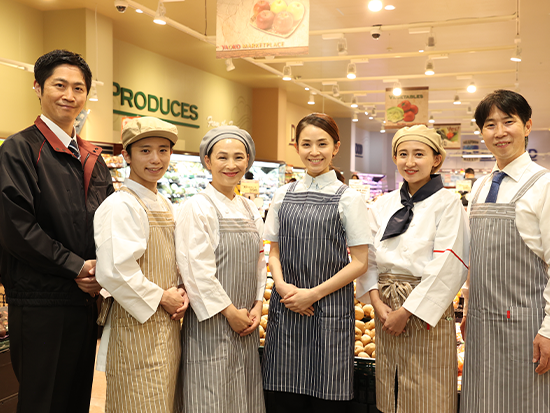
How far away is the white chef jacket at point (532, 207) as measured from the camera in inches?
75.9

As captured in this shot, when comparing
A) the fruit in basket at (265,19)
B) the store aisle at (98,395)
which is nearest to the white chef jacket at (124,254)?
the store aisle at (98,395)

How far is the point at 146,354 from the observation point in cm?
200

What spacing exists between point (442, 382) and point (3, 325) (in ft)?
8.53

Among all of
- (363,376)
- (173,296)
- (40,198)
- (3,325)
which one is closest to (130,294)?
(173,296)

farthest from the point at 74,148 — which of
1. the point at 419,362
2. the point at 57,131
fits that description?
the point at 419,362

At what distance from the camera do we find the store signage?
28.7 ft

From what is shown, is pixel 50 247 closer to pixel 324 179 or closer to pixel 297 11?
pixel 324 179

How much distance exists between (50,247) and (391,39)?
26.5 feet

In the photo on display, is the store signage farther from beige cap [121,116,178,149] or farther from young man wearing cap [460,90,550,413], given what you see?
young man wearing cap [460,90,550,413]

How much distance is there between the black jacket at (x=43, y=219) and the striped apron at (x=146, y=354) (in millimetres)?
235

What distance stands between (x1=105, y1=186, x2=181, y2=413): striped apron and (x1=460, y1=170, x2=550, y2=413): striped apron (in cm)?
135

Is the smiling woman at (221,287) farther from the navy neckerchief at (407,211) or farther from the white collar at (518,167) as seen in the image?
the white collar at (518,167)

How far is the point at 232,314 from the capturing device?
2.13 metres

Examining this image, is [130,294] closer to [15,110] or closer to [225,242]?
[225,242]
